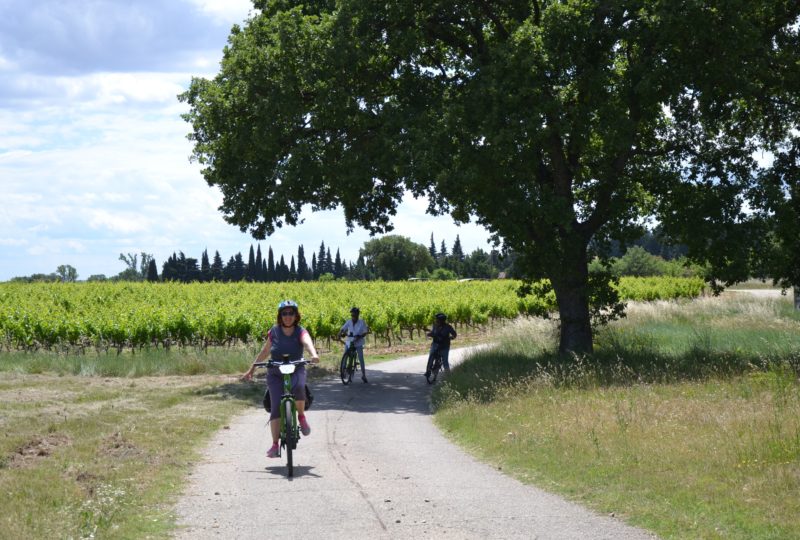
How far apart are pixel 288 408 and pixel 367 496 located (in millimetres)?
1933

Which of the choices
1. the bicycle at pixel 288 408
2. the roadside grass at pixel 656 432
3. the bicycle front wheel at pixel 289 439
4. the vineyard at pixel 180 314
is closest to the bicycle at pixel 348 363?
the roadside grass at pixel 656 432

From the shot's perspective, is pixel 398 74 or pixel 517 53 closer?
pixel 517 53

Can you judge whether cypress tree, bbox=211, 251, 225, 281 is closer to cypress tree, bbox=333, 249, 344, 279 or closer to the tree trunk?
cypress tree, bbox=333, 249, 344, 279

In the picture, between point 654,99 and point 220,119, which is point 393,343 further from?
point 654,99

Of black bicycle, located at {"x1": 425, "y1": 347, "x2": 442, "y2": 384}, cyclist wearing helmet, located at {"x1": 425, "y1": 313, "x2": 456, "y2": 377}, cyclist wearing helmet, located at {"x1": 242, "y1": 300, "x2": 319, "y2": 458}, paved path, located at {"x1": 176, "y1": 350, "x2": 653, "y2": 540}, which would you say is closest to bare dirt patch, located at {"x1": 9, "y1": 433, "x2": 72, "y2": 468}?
paved path, located at {"x1": 176, "y1": 350, "x2": 653, "y2": 540}

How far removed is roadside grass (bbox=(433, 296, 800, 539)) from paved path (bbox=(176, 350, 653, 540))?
1.69 feet

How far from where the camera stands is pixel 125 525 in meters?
7.05

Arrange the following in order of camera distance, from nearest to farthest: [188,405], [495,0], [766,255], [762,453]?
[762,453] < [188,405] < [766,255] < [495,0]

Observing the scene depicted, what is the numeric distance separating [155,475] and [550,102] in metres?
12.1

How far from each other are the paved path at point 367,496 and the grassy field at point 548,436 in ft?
1.21

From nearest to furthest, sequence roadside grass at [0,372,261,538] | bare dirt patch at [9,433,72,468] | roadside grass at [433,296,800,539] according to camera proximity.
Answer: roadside grass at [0,372,261,538]
roadside grass at [433,296,800,539]
bare dirt patch at [9,433,72,468]

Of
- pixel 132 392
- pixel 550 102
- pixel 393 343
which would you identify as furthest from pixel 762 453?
pixel 393 343

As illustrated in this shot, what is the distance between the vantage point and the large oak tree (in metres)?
18.4

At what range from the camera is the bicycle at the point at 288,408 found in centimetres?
957
